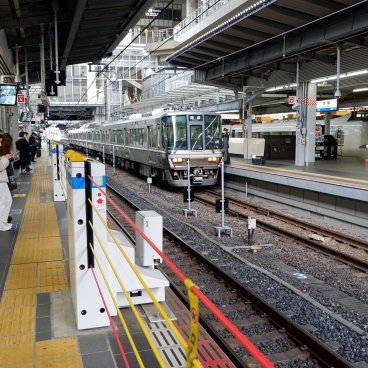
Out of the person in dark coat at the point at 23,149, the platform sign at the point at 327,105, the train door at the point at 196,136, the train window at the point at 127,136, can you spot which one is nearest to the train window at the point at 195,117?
the train door at the point at 196,136

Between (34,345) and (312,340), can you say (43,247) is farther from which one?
(312,340)

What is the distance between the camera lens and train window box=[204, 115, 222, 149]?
1491cm

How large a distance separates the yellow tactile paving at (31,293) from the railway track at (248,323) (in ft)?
4.86

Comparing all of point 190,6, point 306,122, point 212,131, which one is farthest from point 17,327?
point 190,6

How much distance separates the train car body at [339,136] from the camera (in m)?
21.0

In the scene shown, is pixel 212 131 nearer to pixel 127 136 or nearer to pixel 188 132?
pixel 188 132

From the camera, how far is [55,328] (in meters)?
3.62

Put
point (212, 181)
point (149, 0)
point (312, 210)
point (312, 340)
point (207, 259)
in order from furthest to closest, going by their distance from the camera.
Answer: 1. point (212, 181)
2. point (312, 210)
3. point (149, 0)
4. point (207, 259)
5. point (312, 340)

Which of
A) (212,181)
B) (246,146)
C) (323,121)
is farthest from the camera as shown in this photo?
(323,121)

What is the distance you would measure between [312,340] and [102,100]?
46.1m

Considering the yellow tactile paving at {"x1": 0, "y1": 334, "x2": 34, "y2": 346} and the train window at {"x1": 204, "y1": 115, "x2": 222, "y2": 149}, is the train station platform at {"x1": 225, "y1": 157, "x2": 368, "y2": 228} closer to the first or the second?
the train window at {"x1": 204, "y1": 115, "x2": 222, "y2": 149}

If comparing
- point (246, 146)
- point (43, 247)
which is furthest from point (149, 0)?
point (246, 146)

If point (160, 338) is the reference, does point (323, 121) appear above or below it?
above

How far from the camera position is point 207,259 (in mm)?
6816
